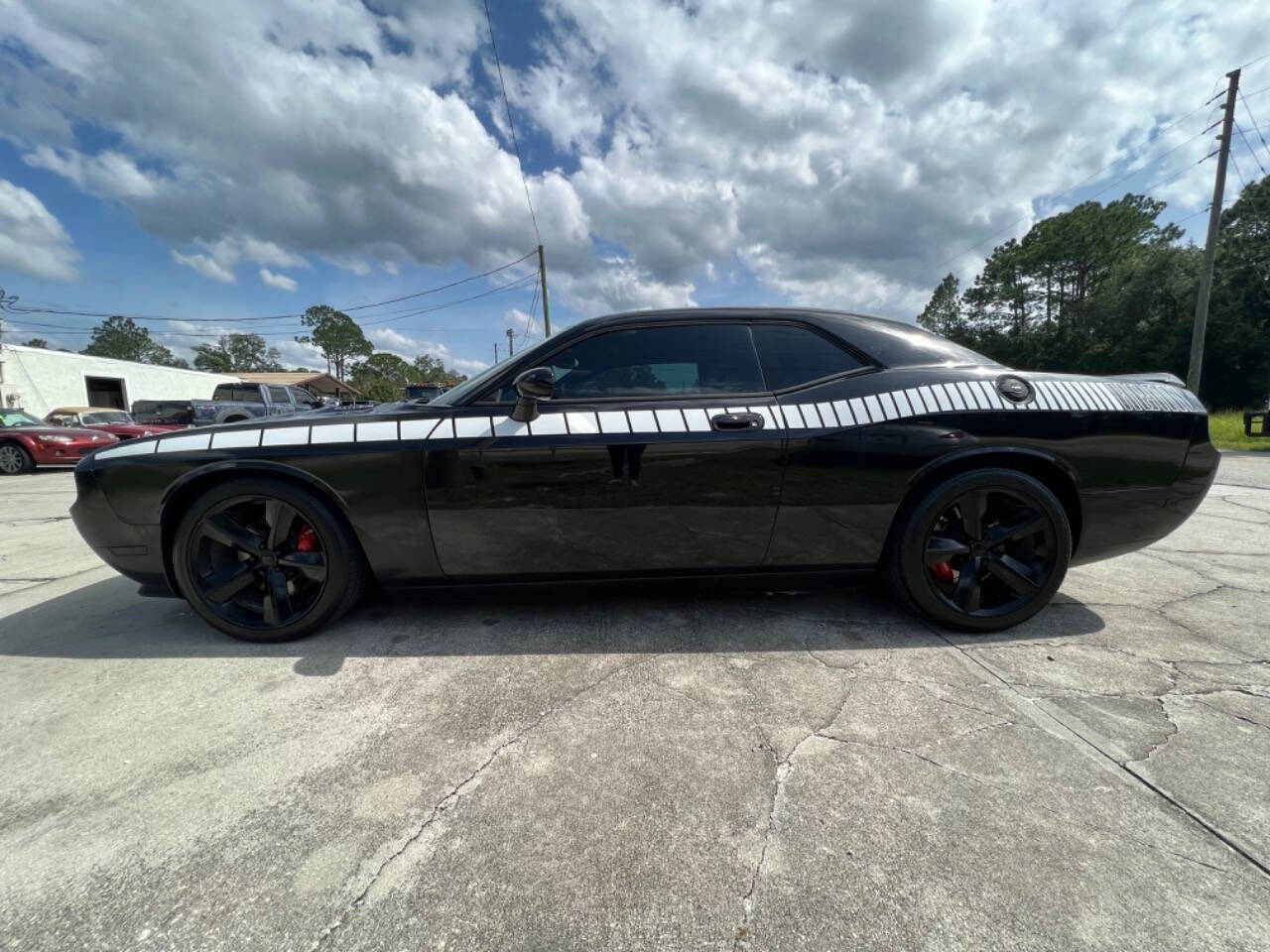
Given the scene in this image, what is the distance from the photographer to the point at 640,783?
1.41 metres

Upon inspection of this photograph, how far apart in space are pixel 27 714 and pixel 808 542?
3008mm

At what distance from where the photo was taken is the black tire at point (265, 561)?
2.19m

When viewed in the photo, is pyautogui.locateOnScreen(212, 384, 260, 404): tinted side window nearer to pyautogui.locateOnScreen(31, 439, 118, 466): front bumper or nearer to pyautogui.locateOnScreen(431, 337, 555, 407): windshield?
pyautogui.locateOnScreen(31, 439, 118, 466): front bumper

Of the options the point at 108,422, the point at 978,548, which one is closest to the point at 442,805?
the point at 978,548

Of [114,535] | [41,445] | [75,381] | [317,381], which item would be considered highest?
[317,381]

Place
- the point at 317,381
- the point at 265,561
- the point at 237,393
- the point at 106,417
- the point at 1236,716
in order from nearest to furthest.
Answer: the point at 1236,716
the point at 265,561
the point at 106,417
the point at 237,393
the point at 317,381

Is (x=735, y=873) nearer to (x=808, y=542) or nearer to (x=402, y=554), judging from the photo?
(x=808, y=542)

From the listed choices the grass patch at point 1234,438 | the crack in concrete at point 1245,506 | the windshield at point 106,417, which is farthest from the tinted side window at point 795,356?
the windshield at point 106,417

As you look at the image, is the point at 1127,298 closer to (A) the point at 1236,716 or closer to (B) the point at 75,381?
(A) the point at 1236,716

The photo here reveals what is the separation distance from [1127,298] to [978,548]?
36580mm

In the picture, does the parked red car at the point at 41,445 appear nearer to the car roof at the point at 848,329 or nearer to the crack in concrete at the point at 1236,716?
the car roof at the point at 848,329

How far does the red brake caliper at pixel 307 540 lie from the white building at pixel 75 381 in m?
26.9

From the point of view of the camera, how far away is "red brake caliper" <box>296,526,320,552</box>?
2311mm

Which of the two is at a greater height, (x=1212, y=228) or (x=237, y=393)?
(x=1212, y=228)
